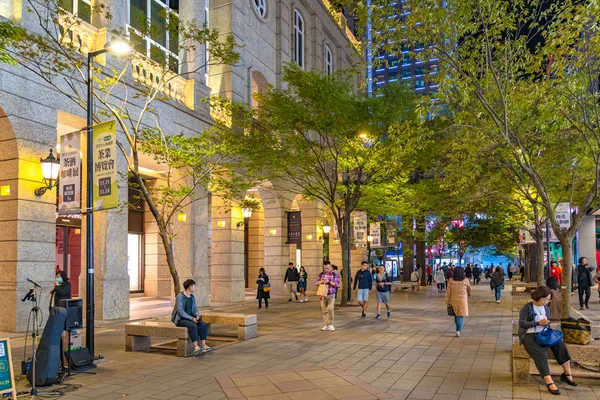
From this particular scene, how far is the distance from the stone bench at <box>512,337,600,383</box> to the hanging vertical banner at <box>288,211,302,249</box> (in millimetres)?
18598

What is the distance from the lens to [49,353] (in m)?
8.08

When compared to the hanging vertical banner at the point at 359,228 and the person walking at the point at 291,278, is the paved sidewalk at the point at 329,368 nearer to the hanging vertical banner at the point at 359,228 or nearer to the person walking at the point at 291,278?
the person walking at the point at 291,278

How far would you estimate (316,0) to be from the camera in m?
32.9

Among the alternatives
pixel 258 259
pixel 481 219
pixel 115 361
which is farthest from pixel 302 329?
pixel 481 219

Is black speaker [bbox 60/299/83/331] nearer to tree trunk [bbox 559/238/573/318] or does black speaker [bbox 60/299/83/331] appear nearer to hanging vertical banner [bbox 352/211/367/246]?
tree trunk [bbox 559/238/573/318]

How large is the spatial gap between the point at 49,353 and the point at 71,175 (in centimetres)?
330

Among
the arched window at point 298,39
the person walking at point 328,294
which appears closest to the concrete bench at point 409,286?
the arched window at point 298,39

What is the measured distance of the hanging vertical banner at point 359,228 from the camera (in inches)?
960

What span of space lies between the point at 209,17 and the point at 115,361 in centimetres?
1735

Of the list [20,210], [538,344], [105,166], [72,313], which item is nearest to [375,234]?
[20,210]

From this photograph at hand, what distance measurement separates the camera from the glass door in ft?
84.2

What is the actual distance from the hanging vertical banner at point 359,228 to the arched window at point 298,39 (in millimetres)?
10802

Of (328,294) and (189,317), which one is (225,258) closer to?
(328,294)

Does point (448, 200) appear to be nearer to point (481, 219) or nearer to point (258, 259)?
point (258, 259)
